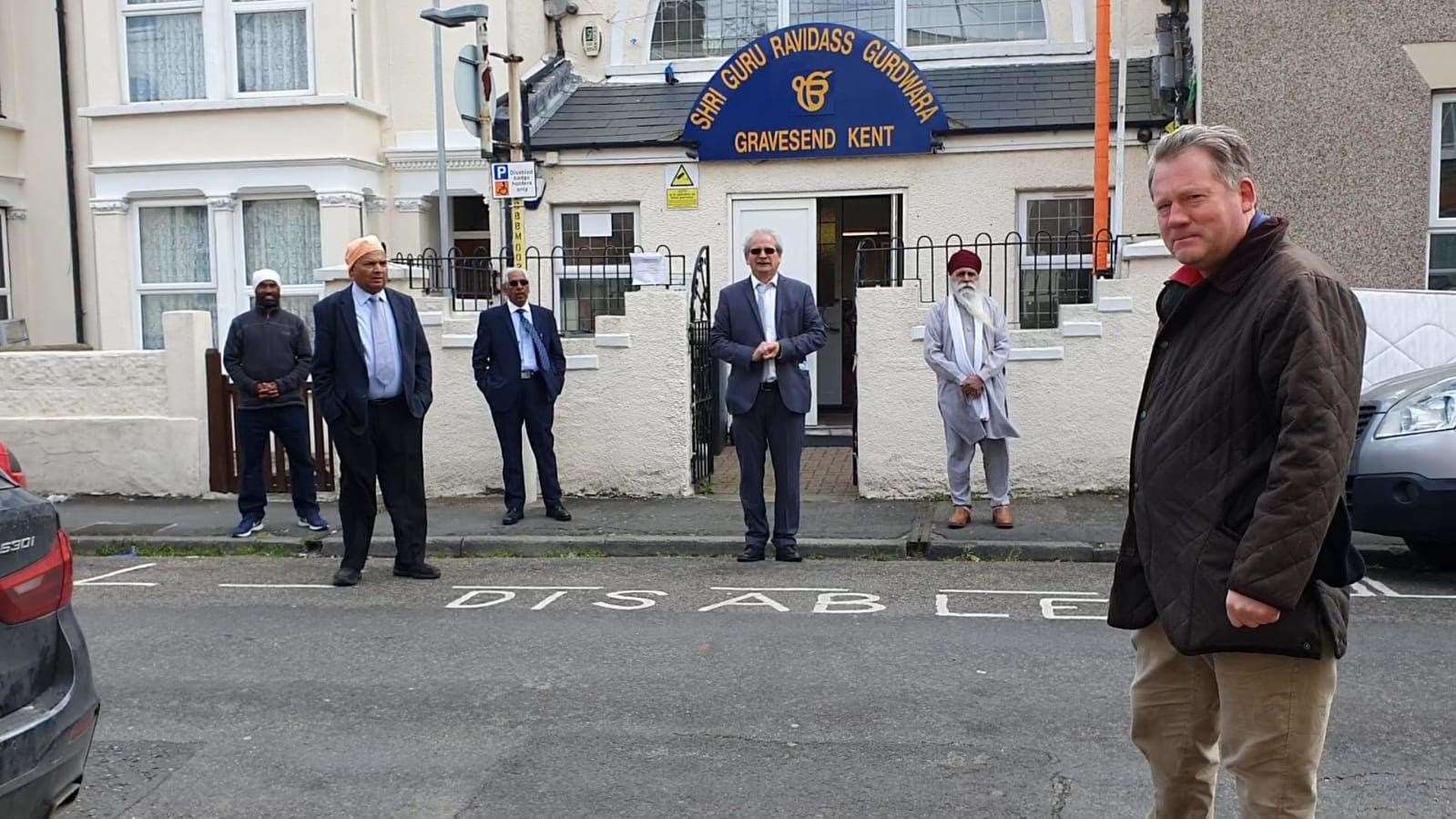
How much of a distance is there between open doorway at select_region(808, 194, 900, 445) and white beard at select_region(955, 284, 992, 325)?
5043 mm

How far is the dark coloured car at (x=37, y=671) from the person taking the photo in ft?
10.6

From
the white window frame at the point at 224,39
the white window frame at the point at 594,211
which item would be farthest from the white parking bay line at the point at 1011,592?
the white window frame at the point at 224,39

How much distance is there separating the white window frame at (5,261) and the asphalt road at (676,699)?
1074 cm

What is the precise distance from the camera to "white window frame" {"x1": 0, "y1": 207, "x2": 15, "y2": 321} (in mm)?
16703

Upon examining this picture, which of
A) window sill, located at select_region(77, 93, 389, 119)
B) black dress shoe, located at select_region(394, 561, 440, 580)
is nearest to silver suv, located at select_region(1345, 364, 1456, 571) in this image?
black dress shoe, located at select_region(394, 561, 440, 580)

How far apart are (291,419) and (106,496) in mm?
2826

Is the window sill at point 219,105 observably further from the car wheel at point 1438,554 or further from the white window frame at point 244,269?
the car wheel at point 1438,554

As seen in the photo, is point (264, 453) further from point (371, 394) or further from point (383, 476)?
point (371, 394)

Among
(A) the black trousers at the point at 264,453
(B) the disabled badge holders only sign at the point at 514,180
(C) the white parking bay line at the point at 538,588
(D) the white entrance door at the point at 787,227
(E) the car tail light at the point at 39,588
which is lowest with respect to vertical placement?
(C) the white parking bay line at the point at 538,588

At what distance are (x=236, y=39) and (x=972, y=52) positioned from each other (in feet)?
27.5

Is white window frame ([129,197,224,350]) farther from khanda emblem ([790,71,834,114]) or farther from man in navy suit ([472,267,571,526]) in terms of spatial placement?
khanda emblem ([790,71,834,114])

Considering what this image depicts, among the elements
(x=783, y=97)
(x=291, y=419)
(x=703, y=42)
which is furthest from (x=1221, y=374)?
(x=703, y=42)

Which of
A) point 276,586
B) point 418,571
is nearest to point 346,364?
point 418,571

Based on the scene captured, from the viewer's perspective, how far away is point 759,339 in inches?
325
